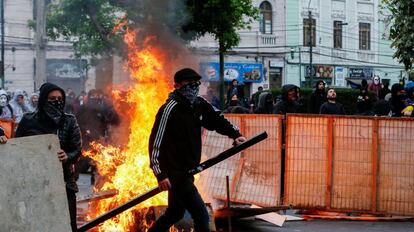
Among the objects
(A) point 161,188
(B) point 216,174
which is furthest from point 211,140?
(A) point 161,188

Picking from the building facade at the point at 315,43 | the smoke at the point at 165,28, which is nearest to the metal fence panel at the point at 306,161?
the smoke at the point at 165,28

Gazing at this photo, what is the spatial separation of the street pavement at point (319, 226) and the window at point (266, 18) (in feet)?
96.6

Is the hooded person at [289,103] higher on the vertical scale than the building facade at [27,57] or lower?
lower

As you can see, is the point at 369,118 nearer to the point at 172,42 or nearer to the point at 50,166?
the point at 172,42

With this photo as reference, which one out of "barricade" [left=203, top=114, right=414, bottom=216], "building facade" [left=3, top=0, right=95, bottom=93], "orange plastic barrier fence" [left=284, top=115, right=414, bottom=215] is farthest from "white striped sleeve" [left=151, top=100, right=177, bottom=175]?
"building facade" [left=3, top=0, right=95, bottom=93]

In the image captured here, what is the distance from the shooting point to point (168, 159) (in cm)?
581

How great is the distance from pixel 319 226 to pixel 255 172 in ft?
4.59

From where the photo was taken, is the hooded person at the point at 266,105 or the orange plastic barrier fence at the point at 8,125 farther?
the hooded person at the point at 266,105

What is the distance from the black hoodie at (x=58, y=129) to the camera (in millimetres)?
5754

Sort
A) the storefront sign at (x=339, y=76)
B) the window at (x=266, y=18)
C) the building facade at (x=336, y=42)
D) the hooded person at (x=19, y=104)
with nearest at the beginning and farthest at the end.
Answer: the hooded person at (x=19, y=104)
the window at (x=266, y=18)
the building facade at (x=336, y=42)
the storefront sign at (x=339, y=76)

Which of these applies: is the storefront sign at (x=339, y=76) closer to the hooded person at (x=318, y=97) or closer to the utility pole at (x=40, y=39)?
the utility pole at (x=40, y=39)

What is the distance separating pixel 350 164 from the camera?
9.43 meters

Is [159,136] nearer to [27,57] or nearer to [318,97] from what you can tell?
[318,97]

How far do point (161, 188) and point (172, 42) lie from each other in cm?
425
